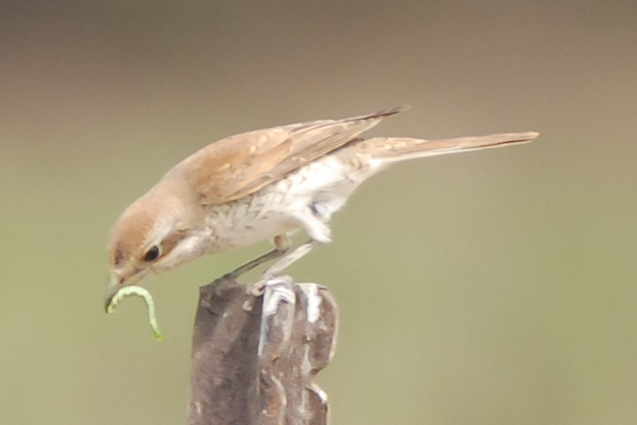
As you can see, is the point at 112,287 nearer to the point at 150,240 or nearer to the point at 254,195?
the point at 150,240

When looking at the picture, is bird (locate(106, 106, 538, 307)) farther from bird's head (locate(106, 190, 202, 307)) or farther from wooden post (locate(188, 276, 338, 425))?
wooden post (locate(188, 276, 338, 425))

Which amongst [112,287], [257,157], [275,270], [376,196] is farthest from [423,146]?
[376,196]

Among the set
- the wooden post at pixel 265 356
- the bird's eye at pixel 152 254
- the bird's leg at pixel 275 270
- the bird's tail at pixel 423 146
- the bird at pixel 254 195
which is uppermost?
the bird's tail at pixel 423 146

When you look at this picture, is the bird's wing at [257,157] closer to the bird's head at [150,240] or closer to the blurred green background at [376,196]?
the bird's head at [150,240]

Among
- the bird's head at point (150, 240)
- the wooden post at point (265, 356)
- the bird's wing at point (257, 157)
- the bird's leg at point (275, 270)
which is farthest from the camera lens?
the bird's wing at point (257, 157)

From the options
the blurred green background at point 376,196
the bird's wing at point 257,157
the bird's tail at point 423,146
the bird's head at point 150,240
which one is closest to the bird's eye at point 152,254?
the bird's head at point 150,240

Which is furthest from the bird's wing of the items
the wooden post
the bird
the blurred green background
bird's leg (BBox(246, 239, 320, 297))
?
the blurred green background

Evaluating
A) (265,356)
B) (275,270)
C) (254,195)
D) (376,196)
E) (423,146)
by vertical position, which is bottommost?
(265,356)
